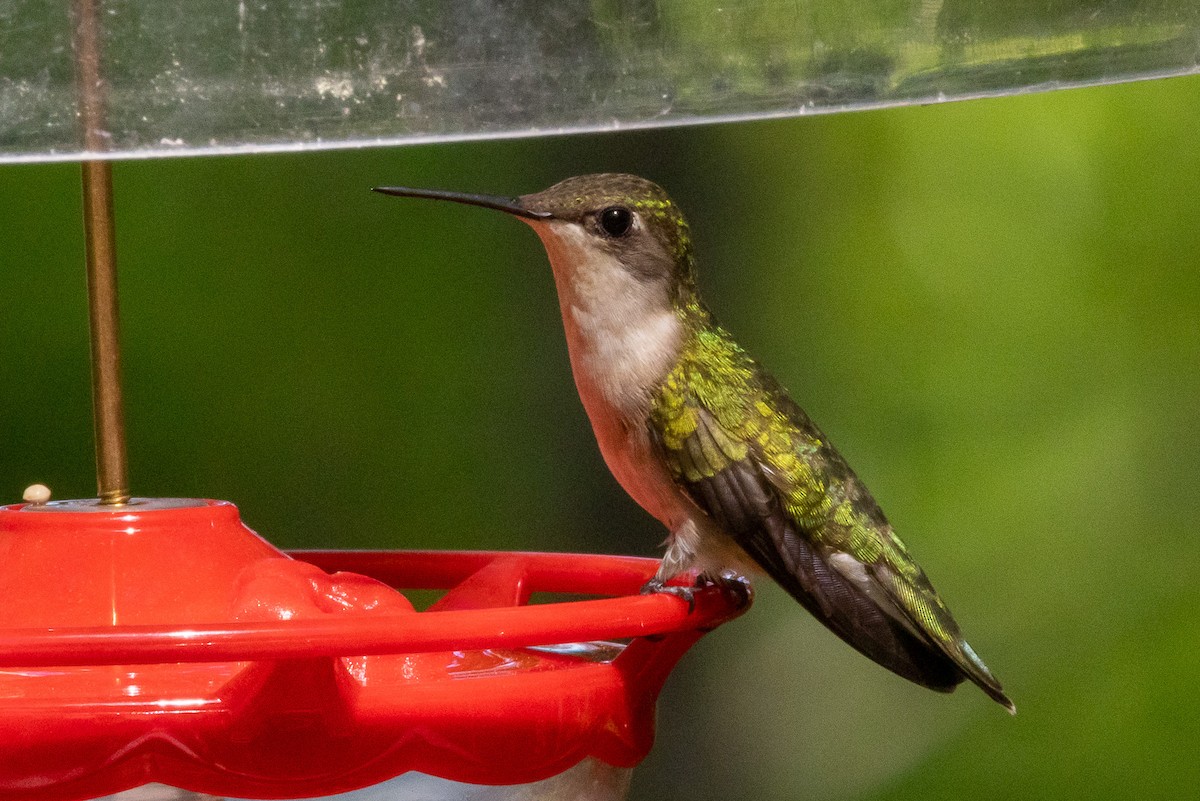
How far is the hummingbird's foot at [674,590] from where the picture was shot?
2.21 meters

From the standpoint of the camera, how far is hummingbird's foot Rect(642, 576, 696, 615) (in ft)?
7.25

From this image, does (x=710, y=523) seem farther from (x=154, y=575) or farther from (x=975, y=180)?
(x=975, y=180)

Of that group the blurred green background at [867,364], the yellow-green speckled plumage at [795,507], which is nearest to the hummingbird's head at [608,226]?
the yellow-green speckled plumage at [795,507]

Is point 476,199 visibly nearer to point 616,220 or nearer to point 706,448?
point 616,220

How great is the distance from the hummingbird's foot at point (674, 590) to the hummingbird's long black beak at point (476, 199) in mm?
794

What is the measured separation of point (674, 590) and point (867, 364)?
11.0 feet

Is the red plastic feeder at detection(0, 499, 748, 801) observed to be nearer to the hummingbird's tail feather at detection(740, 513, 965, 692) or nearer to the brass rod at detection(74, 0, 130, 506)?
the brass rod at detection(74, 0, 130, 506)

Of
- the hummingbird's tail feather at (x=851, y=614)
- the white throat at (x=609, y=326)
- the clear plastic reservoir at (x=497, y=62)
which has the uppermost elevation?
the clear plastic reservoir at (x=497, y=62)

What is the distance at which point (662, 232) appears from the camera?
337 centimetres

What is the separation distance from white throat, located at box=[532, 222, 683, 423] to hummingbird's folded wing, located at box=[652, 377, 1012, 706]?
95mm

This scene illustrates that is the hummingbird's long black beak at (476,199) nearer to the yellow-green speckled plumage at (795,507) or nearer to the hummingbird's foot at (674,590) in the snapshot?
the yellow-green speckled plumage at (795,507)

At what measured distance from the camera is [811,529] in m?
3.24

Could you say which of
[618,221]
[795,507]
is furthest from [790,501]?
[618,221]

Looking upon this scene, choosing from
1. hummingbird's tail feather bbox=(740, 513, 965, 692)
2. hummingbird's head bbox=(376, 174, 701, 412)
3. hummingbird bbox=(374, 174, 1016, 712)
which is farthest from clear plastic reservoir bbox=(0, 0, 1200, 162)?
hummingbird's tail feather bbox=(740, 513, 965, 692)
